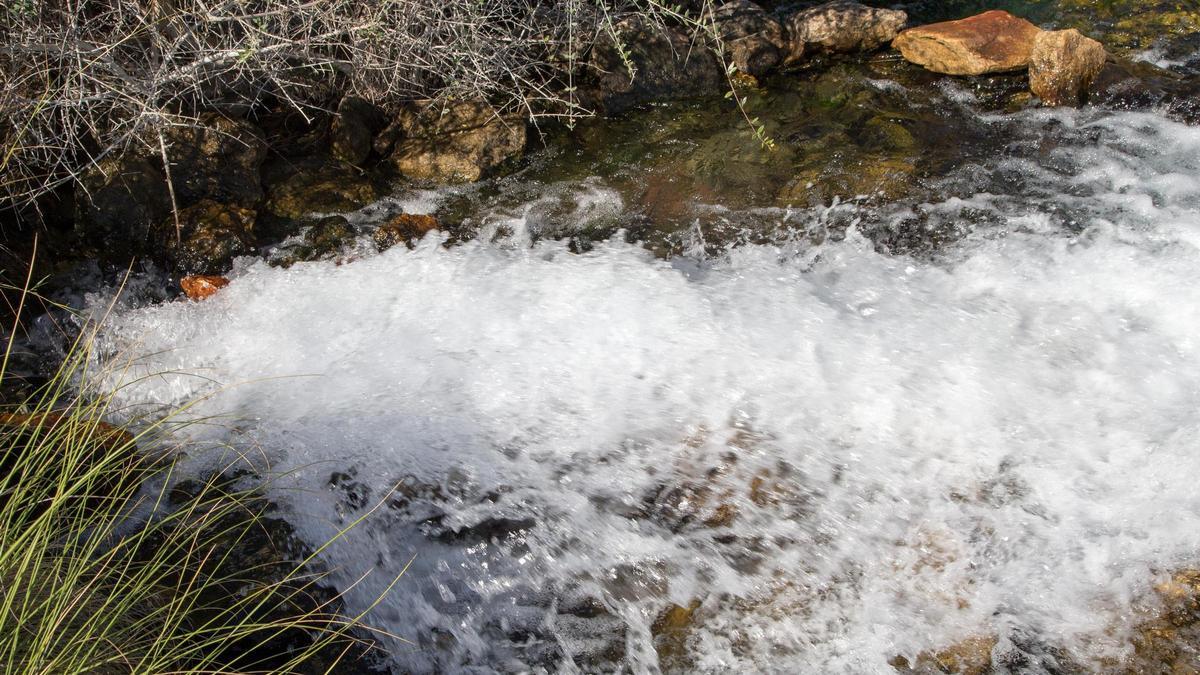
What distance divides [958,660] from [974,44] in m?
3.78

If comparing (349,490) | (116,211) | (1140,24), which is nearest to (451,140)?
(116,211)

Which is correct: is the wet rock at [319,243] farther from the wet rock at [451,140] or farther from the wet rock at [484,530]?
the wet rock at [484,530]

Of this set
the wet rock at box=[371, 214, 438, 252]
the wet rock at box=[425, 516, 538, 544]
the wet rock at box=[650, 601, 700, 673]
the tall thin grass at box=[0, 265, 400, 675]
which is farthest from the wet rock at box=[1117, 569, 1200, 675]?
the wet rock at box=[371, 214, 438, 252]

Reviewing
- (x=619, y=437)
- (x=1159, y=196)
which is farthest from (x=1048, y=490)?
(x=1159, y=196)

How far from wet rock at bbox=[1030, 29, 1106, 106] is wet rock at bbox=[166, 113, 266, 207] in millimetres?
4188

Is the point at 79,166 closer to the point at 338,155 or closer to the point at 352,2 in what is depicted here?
the point at 338,155

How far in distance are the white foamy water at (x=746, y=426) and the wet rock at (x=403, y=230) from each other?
100 millimetres

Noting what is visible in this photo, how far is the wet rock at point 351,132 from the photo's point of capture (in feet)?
14.9

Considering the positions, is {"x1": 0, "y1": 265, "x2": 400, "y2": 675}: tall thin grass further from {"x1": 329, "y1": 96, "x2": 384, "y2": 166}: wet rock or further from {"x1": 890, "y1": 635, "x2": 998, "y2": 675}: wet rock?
{"x1": 329, "y1": 96, "x2": 384, "y2": 166}: wet rock

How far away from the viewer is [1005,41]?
4.93 m

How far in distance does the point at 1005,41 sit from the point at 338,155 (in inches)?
149

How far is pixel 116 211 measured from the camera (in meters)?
4.07

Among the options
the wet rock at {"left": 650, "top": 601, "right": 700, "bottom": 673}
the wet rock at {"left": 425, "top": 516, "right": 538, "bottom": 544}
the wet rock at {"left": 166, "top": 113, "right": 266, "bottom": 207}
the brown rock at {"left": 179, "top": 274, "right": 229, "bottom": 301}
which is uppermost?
the wet rock at {"left": 166, "top": 113, "right": 266, "bottom": 207}

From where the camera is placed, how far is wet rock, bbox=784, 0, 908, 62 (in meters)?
5.23
